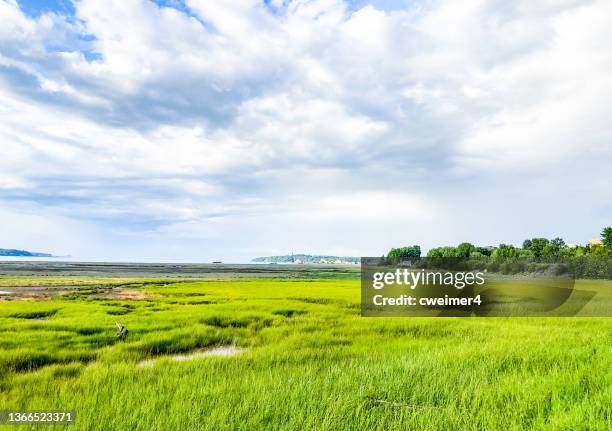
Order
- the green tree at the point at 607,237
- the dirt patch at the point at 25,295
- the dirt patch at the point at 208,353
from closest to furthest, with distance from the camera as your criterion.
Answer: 1. the dirt patch at the point at 208,353
2. the dirt patch at the point at 25,295
3. the green tree at the point at 607,237

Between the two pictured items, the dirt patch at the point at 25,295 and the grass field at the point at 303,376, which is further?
the dirt patch at the point at 25,295

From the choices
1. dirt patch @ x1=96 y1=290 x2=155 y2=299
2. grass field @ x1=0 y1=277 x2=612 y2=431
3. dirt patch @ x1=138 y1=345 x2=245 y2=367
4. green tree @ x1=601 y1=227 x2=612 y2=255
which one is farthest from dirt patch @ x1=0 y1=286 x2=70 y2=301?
green tree @ x1=601 y1=227 x2=612 y2=255

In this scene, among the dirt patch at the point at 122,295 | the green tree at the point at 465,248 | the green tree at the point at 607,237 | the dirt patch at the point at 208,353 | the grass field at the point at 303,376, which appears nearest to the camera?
the grass field at the point at 303,376

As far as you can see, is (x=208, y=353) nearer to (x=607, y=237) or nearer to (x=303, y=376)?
(x=303, y=376)

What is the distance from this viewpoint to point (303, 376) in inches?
264

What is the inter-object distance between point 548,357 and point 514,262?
152 ft

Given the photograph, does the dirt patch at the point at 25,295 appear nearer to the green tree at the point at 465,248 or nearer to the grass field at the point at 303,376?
the grass field at the point at 303,376

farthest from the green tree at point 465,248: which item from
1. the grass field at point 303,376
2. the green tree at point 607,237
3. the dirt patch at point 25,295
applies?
the dirt patch at point 25,295

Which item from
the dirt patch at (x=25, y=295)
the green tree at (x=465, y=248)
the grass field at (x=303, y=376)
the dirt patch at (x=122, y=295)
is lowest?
the dirt patch at (x=122, y=295)

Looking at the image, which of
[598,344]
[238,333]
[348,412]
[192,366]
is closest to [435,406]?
[348,412]

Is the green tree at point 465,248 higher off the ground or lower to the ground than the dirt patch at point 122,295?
higher

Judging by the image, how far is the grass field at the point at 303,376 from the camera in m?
4.77

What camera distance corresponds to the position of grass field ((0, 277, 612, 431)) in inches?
188

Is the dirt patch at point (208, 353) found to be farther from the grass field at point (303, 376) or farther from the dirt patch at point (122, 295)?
the dirt patch at point (122, 295)
